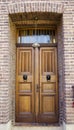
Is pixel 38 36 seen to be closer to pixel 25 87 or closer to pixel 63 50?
pixel 63 50

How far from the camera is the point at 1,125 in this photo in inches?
215

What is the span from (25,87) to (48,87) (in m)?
0.62

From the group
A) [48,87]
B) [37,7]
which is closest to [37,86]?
[48,87]

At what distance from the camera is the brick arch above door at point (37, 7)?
559cm

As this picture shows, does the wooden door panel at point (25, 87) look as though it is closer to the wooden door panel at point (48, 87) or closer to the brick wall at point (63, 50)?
the wooden door panel at point (48, 87)

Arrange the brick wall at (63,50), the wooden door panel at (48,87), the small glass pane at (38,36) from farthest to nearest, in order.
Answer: the small glass pane at (38,36) → the wooden door panel at (48,87) → the brick wall at (63,50)

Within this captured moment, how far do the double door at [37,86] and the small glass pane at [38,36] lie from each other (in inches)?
9.6

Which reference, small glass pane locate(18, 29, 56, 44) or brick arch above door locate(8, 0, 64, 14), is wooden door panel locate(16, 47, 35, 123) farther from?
brick arch above door locate(8, 0, 64, 14)

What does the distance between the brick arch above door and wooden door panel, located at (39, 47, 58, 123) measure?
1.19m

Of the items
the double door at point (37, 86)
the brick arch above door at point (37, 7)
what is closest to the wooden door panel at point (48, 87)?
the double door at point (37, 86)

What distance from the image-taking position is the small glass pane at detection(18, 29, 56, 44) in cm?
645

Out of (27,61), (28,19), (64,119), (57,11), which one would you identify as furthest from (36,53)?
(64,119)

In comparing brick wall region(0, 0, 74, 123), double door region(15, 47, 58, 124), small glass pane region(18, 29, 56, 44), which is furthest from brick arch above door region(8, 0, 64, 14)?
double door region(15, 47, 58, 124)

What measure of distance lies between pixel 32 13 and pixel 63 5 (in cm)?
77
